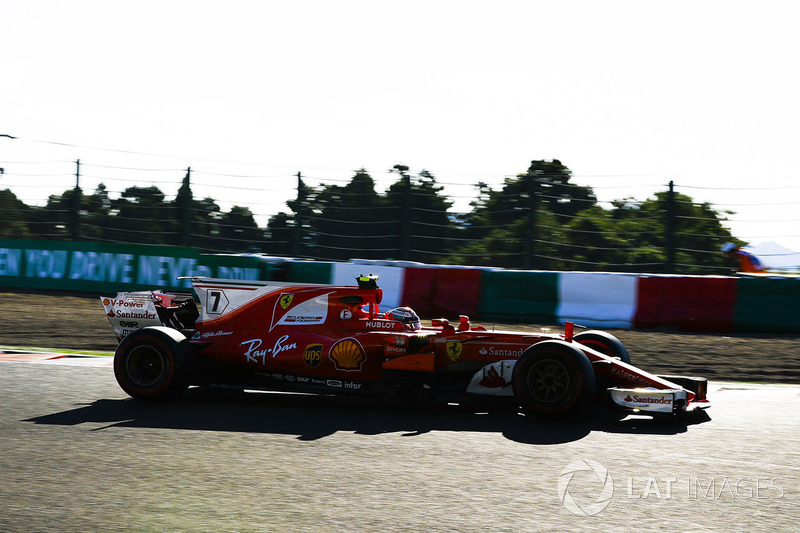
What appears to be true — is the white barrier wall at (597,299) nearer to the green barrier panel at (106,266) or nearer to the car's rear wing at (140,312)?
the green barrier panel at (106,266)

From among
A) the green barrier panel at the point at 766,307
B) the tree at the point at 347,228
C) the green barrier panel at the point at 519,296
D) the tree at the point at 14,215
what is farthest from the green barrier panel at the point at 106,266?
the green barrier panel at the point at 766,307

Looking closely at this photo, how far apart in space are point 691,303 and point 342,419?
8.39 metres

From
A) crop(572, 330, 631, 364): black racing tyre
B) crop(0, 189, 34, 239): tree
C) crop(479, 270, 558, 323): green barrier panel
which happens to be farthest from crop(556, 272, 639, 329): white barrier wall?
crop(0, 189, 34, 239): tree

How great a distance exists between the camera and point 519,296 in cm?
1491

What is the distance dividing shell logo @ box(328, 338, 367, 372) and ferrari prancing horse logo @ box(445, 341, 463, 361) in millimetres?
749

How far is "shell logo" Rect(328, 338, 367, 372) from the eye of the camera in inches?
304

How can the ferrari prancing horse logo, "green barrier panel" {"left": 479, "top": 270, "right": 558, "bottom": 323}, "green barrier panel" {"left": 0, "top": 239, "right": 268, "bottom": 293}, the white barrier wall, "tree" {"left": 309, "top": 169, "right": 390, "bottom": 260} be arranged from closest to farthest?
the ferrari prancing horse logo → the white barrier wall → "green barrier panel" {"left": 479, "top": 270, "right": 558, "bottom": 323} → "green barrier panel" {"left": 0, "top": 239, "right": 268, "bottom": 293} → "tree" {"left": 309, "top": 169, "right": 390, "bottom": 260}

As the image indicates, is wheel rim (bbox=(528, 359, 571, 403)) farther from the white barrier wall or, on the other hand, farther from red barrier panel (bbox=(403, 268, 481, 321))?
red barrier panel (bbox=(403, 268, 481, 321))

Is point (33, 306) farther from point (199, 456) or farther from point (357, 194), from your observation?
point (199, 456)

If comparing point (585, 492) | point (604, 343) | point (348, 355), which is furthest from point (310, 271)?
point (585, 492)

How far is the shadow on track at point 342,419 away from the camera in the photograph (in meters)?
6.71

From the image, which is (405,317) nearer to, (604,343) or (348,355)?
(348,355)

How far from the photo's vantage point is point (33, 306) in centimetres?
1700

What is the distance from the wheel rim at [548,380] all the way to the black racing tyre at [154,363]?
3128 millimetres
